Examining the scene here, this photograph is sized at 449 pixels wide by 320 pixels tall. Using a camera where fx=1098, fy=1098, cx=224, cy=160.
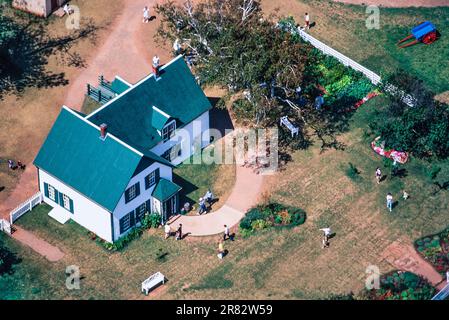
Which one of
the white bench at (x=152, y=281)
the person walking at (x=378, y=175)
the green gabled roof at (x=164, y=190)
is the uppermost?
the green gabled roof at (x=164, y=190)

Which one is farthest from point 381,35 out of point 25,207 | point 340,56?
point 25,207

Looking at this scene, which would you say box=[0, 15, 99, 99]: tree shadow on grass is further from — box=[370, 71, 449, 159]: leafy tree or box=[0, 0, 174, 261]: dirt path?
box=[370, 71, 449, 159]: leafy tree

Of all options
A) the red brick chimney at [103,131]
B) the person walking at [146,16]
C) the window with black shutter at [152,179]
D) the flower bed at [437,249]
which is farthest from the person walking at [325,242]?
the person walking at [146,16]

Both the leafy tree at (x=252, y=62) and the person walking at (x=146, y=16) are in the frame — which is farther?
the person walking at (x=146, y=16)

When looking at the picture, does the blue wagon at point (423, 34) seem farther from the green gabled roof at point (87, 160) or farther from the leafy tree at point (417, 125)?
the green gabled roof at point (87, 160)

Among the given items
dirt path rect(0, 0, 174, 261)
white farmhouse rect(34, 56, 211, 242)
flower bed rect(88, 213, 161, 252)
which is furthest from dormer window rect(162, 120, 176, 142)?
dirt path rect(0, 0, 174, 261)

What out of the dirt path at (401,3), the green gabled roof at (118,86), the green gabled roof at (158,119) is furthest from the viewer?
the dirt path at (401,3)
